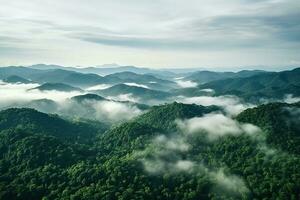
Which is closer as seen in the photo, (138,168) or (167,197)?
(167,197)

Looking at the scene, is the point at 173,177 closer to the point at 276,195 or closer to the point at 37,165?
the point at 276,195

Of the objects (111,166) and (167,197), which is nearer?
(167,197)

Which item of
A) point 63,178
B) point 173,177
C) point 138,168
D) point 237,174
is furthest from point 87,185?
point 237,174

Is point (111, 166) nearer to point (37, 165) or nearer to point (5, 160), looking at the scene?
point (37, 165)

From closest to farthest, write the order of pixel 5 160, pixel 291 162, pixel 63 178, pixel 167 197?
pixel 167 197
pixel 63 178
pixel 291 162
pixel 5 160

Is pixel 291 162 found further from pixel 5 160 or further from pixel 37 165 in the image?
pixel 5 160

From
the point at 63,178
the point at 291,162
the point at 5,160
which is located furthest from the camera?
the point at 5,160

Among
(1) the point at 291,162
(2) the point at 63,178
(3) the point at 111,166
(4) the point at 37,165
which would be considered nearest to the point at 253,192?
(1) the point at 291,162

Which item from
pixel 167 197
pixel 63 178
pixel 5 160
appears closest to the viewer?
pixel 167 197

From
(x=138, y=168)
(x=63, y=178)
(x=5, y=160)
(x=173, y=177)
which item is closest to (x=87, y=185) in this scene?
(x=63, y=178)
